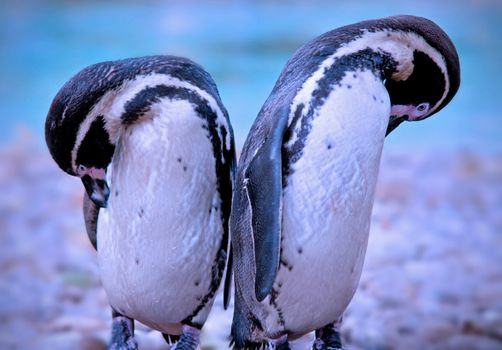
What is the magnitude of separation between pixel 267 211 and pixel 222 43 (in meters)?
2.67

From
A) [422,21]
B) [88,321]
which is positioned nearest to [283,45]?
[88,321]

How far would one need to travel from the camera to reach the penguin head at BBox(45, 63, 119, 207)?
1194 mm

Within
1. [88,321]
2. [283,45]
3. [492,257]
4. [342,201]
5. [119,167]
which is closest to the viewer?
[342,201]

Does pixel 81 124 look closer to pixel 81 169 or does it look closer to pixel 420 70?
pixel 81 169

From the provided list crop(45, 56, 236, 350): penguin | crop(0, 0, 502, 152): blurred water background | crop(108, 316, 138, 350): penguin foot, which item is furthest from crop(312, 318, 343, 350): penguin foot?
crop(0, 0, 502, 152): blurred water background


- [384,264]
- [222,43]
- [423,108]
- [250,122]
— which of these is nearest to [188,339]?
[423,108]

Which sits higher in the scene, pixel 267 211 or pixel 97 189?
pixel 97 189

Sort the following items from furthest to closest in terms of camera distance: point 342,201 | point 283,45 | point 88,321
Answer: point 283,45
point 88,321
point 342,201

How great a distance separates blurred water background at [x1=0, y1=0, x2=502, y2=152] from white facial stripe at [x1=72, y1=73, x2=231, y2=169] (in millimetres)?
2137

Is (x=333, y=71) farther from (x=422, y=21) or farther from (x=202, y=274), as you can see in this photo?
(x=202, y=274)

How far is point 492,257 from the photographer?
114 inches

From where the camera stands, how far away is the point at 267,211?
1.14 metres

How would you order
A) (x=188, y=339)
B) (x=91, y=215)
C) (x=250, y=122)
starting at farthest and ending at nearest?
(x=250, y=122), (x=91, y=215), (x=188, y=339)

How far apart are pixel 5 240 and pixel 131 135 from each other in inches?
78.8
